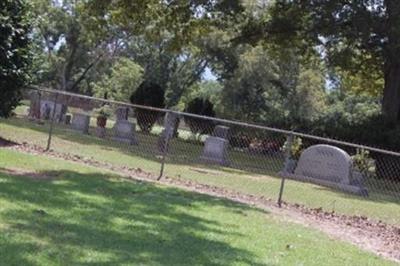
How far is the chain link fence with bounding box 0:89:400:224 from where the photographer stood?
1548cm

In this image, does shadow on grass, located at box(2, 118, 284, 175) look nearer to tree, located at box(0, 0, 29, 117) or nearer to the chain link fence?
the chain link fence

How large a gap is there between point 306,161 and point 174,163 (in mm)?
3970


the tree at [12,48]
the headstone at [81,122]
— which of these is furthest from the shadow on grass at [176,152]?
the tree at [12,48]

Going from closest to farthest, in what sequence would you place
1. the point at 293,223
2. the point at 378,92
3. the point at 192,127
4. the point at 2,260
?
the point at 2,260, the point at 293,223, the point at 192,127, the point at 378,92

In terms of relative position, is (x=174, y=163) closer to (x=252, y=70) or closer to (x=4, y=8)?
(x=4, y=8)

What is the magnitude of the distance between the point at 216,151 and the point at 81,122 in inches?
283

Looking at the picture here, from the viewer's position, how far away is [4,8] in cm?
1653

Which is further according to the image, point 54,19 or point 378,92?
point 54,19

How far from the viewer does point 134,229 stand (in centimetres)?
828

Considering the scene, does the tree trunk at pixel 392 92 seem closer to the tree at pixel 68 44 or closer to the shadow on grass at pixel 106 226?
the shadow on grass at pixel 106 226

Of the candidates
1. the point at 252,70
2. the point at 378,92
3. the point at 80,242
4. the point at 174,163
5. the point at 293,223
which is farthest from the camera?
the point at 252,70

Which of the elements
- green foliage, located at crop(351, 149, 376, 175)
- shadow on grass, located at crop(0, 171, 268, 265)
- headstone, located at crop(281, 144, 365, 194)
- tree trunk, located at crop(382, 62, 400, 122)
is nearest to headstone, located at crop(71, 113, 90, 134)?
headstone, located at crop(281, 144, 365, 194)

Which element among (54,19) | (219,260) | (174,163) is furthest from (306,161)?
(54,19)

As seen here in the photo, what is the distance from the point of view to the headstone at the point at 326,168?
19312 millimetres
